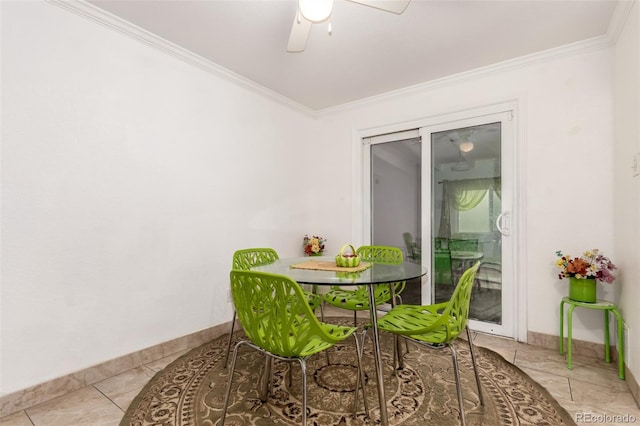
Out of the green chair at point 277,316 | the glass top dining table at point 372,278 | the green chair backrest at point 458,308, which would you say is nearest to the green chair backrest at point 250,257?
the glass top dining table at point 372,278

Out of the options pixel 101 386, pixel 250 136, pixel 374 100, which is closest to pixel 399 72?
pixel 374 100

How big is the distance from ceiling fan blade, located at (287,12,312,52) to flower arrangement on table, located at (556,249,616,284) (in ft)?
8.12

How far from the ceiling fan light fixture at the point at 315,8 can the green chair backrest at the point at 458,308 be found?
1465 mm

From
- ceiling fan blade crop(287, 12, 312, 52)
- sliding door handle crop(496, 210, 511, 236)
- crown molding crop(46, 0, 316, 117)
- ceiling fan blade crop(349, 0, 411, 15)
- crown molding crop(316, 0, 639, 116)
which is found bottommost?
sliding door handle crop(496, 210, 511, 236)

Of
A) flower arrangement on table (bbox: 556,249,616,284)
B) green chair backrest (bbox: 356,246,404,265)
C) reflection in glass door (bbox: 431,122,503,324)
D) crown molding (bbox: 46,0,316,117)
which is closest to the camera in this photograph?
crown molding (bbox: 46,0,316,117)

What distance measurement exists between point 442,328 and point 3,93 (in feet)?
8.99

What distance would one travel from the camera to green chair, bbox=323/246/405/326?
7.51 ft

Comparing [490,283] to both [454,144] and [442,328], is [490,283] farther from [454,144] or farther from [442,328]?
[442,328]

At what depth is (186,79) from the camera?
2.68m

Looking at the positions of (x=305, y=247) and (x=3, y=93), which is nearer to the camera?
(x=3, y=93)

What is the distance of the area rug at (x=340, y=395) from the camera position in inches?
65.0

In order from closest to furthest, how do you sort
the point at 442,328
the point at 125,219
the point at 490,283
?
the point at 442,328 → the point at 125,219 → the point at 490,283

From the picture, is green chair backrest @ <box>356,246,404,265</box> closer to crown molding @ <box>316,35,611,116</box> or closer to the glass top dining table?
the glass top dining table

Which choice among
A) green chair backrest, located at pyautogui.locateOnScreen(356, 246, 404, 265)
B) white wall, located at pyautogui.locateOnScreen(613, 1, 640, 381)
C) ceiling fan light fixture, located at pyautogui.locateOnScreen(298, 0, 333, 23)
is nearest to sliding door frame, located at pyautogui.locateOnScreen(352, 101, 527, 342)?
white wall, located at pyautogui.locateOnScreen(613, 1, 640, 381)
